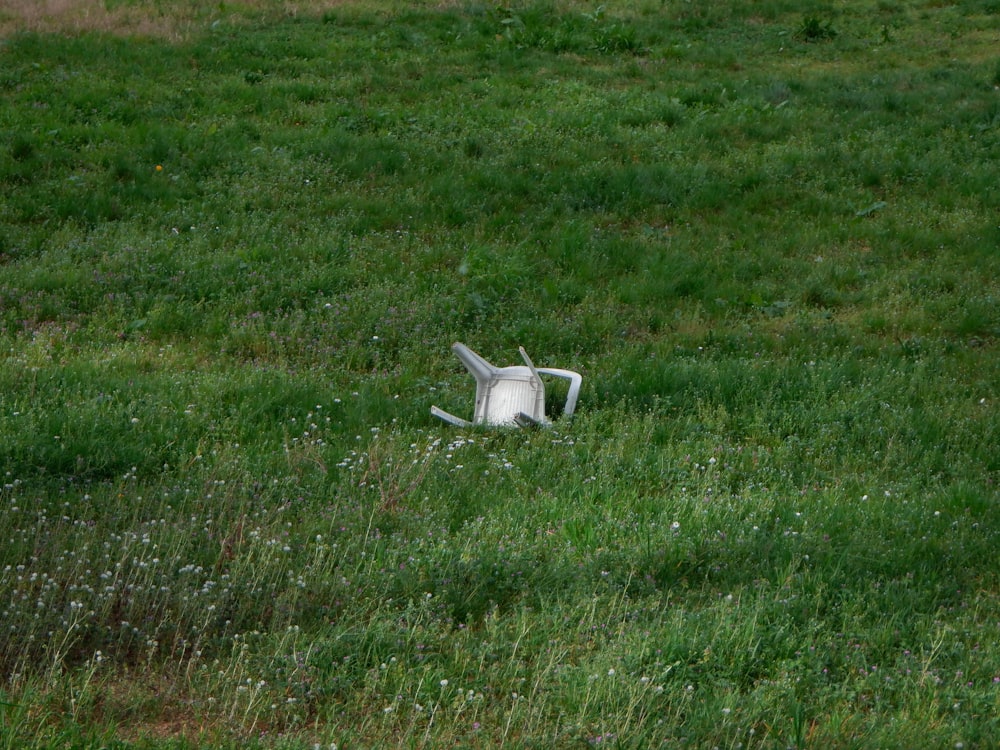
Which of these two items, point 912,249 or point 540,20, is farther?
point 540,20

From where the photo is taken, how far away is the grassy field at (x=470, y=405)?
13.8 feet

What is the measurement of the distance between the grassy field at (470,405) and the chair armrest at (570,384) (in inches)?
3.8

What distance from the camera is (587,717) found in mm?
3988

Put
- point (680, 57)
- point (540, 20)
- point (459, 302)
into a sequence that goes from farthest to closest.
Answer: point (540, 20)
point (680, 57)
point (459, 302)

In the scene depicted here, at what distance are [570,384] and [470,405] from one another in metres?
0.70

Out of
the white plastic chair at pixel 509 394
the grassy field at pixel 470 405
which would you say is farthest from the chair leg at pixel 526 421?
the grassy field at pixel 470 405

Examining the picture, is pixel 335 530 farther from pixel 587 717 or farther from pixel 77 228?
pixel 77 228

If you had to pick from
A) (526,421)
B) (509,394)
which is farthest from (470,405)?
(526,421)

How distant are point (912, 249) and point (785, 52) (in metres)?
8.36

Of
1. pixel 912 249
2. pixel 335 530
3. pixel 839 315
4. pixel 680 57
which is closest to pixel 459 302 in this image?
pixel 839 315

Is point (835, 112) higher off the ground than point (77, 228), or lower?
higher

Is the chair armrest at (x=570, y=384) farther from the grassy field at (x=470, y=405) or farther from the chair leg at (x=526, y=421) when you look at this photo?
the chair leg at (x=526, y=421)

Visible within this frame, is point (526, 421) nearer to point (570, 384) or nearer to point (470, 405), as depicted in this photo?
point (470, 405)

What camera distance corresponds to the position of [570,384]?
7277 mm
